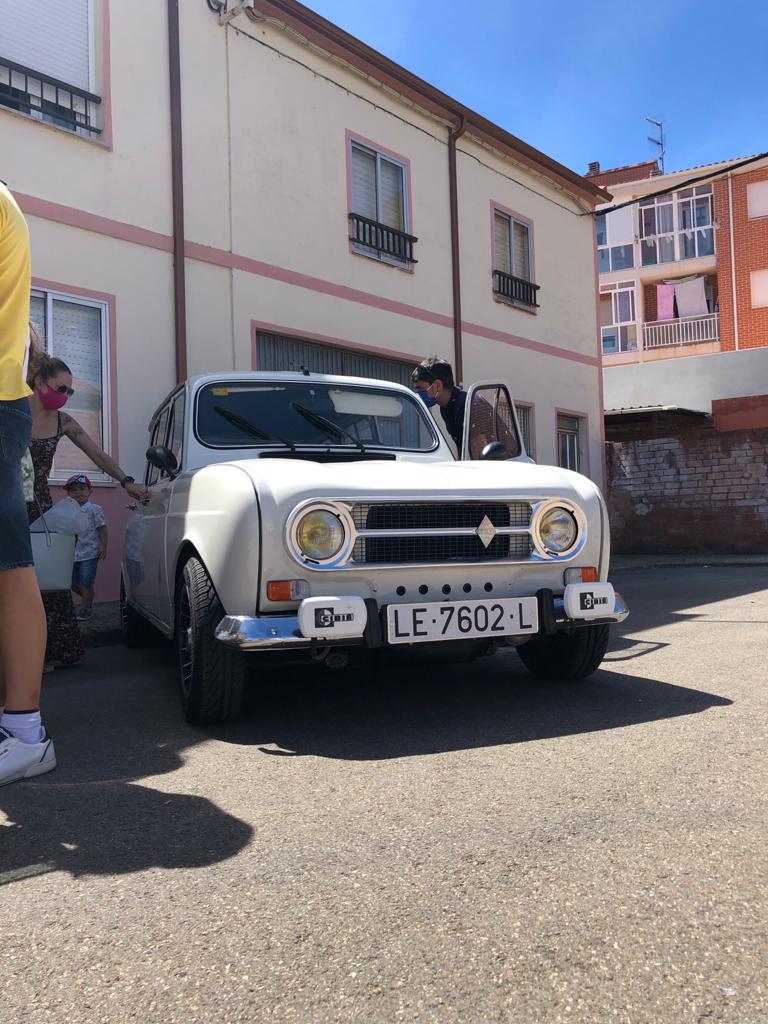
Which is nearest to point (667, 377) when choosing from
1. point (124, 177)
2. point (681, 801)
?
point (124, 177)

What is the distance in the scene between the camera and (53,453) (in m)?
5.22

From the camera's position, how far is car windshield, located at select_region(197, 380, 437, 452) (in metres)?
4.84

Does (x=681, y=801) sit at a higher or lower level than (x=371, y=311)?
lower

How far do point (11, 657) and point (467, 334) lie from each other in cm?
1166

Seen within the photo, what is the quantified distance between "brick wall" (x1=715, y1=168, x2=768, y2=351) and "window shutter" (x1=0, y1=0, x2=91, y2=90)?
81.6 feet

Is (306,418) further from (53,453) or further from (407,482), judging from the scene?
(53,453)

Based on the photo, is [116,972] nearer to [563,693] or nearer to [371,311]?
[563,693]

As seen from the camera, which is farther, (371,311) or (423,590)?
(371,311)

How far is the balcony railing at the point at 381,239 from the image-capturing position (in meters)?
12.1

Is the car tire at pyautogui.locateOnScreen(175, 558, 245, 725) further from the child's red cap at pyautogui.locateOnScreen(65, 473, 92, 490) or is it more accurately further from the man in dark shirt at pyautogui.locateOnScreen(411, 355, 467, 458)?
the child's red cap at pyautogui.locateOnScreen(65, 473, 92, 490)

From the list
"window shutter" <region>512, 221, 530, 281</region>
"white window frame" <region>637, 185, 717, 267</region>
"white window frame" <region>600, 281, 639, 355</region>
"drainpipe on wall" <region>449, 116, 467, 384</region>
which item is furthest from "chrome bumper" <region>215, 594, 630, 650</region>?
"white window frame" <region>600, 281, 639, 355</region>

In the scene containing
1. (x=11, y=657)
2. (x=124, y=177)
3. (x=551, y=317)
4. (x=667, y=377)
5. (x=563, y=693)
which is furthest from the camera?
(x=667, y=377)

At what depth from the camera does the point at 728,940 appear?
1.81 meters

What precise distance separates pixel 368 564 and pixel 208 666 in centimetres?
74
